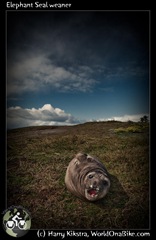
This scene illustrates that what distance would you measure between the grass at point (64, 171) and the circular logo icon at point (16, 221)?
371 millimetres

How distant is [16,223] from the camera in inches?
243

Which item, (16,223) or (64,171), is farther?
(64,171)

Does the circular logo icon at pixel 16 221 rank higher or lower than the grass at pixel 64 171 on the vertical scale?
lower

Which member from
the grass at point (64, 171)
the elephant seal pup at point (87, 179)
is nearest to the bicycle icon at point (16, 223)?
the grass at point (64, 171)

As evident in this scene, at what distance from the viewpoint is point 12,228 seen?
6.11m

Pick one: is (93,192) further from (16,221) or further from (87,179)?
(16,221)

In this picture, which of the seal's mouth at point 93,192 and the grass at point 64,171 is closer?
the seal's mouth at point 93,192

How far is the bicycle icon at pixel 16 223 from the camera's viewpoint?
6.11m

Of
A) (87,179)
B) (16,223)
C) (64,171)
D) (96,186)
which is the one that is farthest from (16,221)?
(64,171)

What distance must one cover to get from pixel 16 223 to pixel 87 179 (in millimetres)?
2294

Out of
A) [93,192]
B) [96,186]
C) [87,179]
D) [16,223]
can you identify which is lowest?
Answer: [16,223]

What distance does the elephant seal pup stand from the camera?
6.20 meters

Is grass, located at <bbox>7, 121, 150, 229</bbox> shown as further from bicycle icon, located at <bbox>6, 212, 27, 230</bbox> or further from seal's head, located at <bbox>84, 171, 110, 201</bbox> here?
seal's head, located at <bbox>84, 171, 110, 201</bbox>

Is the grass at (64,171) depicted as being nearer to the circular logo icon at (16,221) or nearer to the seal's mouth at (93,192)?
the circular logo icon at (16,221)
